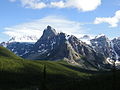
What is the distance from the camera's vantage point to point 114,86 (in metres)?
63.5

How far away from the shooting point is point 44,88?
2480 inches

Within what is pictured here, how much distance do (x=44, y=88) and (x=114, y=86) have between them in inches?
648
